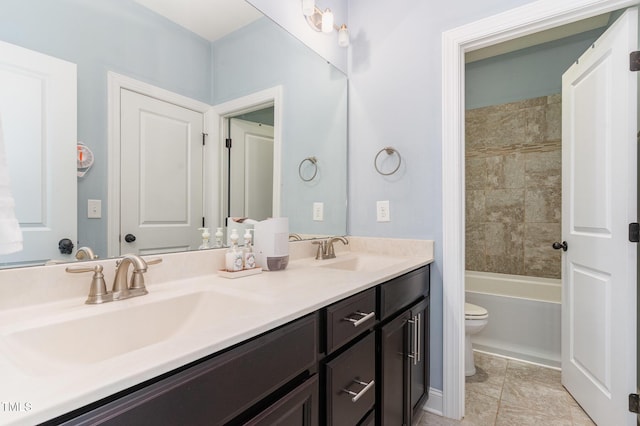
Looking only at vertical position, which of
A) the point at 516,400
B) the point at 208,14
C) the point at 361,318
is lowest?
the point at 516,400

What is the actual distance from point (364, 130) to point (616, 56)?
1.24m

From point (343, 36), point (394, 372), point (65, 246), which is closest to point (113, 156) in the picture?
point (65, 246)

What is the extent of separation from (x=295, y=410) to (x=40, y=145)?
0.97 metres

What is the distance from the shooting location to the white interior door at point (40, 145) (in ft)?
2.67

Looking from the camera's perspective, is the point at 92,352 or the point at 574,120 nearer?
the point at 92,352

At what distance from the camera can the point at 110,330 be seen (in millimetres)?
777

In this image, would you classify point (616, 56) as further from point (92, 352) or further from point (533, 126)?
point (92, 352)

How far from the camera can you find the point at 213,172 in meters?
1.31

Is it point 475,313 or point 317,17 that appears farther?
point 475,313

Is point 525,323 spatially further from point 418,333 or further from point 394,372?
point 394,372

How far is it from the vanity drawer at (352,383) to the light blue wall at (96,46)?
796mm

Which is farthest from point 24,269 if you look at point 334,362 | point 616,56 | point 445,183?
point 616,56

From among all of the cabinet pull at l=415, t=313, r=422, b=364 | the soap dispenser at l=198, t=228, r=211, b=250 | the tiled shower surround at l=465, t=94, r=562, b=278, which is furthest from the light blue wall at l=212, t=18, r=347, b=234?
the tiled shower surround at l=465, t=94, r=562, b=278

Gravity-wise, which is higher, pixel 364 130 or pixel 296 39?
pixel 296 39
